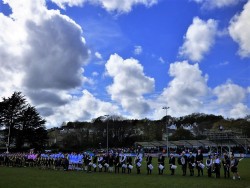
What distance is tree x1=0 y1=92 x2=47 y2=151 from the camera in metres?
87.1

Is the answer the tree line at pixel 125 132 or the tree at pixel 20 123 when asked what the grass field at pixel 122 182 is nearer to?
the tree at pixel 20 123

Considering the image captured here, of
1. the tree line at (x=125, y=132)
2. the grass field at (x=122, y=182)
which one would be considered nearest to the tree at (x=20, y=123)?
the tree line at (x=125, y=132)

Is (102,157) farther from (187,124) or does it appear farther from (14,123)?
(187,124)

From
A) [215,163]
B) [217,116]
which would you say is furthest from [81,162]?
[217,116]

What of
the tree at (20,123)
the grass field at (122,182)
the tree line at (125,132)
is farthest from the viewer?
the tree line at (125,132)

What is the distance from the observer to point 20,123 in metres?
88.5

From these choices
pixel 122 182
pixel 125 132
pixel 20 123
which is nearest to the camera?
pixel 122 182

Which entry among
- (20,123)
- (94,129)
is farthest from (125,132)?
(20,123)

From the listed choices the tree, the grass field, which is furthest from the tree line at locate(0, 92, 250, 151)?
the grass field

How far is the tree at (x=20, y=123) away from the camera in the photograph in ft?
286

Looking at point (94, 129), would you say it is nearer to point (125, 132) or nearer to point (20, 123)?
point (125, 132)

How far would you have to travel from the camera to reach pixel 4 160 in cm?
4347

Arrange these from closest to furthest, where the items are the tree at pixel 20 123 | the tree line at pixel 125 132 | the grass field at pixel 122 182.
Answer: the grass field at pixel 122 182 → the tree at pixel 20 123 → the tree line at pixel 125 132

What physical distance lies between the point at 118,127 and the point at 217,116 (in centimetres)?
3767
